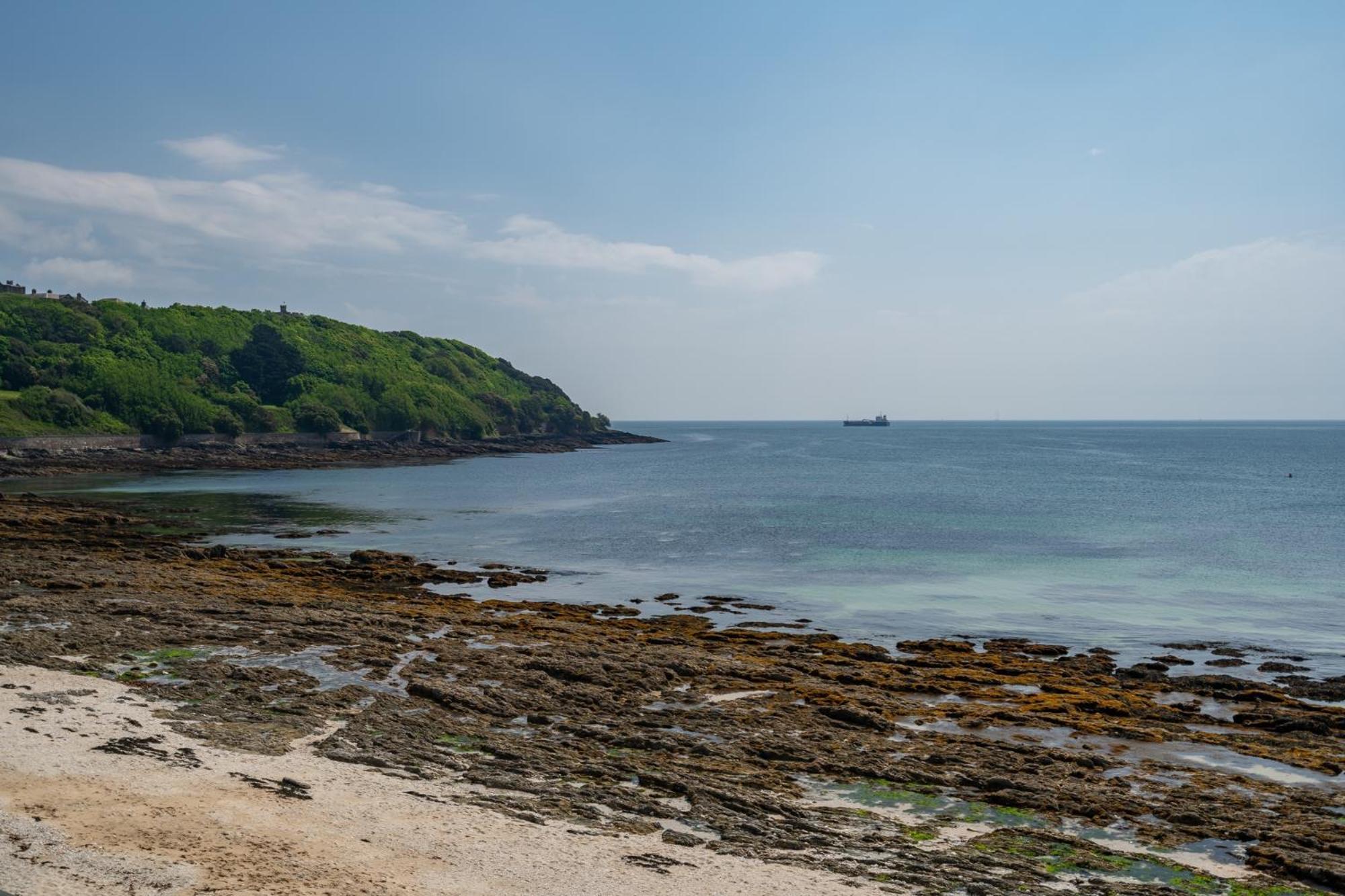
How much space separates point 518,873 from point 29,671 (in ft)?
44.8

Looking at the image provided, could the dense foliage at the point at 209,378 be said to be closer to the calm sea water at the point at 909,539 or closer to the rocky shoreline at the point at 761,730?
the calm sea water at the point at 909,539

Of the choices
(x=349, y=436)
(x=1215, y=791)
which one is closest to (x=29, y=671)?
(x=1215, y=791)

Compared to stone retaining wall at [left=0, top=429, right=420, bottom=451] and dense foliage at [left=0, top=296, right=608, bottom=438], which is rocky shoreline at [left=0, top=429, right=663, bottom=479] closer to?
stone retaining wall at [left=0, top=429, right=420, bottom=451]

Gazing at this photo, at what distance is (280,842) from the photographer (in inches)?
454

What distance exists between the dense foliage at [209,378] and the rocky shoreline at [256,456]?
11.8 feet

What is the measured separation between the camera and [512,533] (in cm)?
5522

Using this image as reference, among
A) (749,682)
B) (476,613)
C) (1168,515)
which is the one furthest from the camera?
(1168,515)

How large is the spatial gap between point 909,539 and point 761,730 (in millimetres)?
37298

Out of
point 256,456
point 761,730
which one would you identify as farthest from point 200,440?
point 761,730

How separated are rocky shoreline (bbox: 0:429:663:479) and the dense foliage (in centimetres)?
360

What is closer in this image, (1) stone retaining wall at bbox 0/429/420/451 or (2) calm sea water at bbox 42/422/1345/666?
(2) calm sea water at bbox 42/422/1345/666

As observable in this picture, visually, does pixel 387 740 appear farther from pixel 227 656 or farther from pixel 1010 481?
pixel 1010 481

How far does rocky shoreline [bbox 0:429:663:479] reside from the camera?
312 feet

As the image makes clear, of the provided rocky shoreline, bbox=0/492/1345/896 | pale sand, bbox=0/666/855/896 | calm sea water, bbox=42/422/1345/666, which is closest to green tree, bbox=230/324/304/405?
calm sea water, bbox=42/422/1345/666
